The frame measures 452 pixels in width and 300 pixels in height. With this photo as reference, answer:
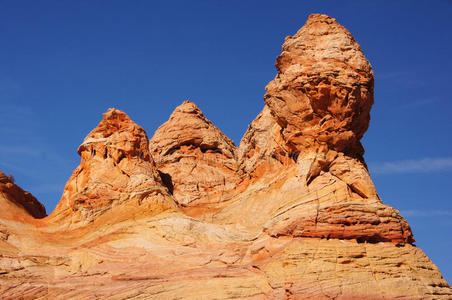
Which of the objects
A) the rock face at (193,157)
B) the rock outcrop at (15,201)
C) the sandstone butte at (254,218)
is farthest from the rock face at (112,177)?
the rock face at (193,157)

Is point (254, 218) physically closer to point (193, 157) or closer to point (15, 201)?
point (193, 157)

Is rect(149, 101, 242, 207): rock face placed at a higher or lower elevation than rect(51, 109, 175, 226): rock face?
higher

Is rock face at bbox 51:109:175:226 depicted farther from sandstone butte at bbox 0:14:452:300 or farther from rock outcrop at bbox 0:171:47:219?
rock outcrop at bbox 0:171:47:219

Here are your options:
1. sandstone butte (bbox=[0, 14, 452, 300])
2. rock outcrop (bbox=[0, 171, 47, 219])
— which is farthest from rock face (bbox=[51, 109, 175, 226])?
rock outcrop (bbox=[0, 171, 47, 219])

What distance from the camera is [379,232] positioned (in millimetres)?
25109

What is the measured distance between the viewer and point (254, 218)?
28703 millimetres

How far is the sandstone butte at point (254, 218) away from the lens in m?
24.2

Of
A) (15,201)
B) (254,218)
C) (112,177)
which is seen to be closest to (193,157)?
(112,177)

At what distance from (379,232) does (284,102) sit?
266 inches

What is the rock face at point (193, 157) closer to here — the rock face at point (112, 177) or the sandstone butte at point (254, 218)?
the sandstone butte at point (254, 218)

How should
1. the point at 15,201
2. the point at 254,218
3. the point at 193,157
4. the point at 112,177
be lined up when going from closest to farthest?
1. the point at 254,218
2. the point at 112,177
3. the point at 15,201
4. the point at 193,157

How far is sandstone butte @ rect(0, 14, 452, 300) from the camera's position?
24156 millimetres

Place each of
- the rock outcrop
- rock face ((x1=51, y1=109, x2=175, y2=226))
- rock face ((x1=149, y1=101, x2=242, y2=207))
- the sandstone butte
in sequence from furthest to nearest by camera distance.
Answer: rock face ((x1=149, y1=101, x2=242, y2=207)), the rock outcrop, rock face ((x1=51, y1=109, x2=175, y2=226)), the sandstone butte

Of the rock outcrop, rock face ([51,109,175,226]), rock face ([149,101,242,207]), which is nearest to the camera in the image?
rock face ([51,109,175,226])
